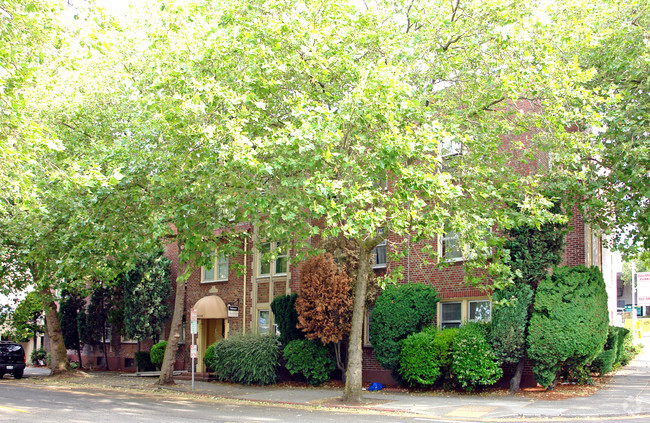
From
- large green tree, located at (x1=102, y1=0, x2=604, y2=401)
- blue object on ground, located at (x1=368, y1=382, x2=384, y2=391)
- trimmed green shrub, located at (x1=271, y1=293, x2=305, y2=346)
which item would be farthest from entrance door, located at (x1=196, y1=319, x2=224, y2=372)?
large green tree, located at (x1=102, y1=0, x2=604, y2=401)

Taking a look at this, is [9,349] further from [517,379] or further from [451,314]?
[517,379]

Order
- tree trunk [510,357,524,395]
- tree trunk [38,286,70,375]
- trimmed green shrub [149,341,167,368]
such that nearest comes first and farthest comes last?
tree trunk [510,357,524,395] → tree trunk [38,286,70,375] → trimmed green shrub [149,341,167,368]

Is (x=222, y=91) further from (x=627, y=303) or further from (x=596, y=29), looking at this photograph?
(x=627, y=303)

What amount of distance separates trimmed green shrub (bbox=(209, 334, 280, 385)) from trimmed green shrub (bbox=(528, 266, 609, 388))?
30.4ft

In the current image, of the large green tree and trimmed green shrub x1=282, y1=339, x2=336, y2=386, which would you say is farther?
trimmed green shrub x1=282, y1=339, x2=336, y2=386

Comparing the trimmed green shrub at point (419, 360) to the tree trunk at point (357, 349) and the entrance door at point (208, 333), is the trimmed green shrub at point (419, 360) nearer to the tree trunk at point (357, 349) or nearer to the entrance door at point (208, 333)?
the tree trunk at point (357, 349)

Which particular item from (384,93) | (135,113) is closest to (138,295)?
(135,113)

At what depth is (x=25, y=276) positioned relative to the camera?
2611cm

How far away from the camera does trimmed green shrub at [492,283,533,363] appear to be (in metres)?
16.4

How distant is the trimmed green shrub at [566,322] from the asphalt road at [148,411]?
3152mm

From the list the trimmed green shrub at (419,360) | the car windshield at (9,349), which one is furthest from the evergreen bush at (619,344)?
the car windshield at (9,349)

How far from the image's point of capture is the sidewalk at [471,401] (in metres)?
13.7

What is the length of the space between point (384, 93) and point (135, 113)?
8.20 m

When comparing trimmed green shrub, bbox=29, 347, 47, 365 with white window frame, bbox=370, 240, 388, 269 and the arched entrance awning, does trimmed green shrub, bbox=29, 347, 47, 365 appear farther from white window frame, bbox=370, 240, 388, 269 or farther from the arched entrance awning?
white window frame, bbox=370, 240, 388, 269
